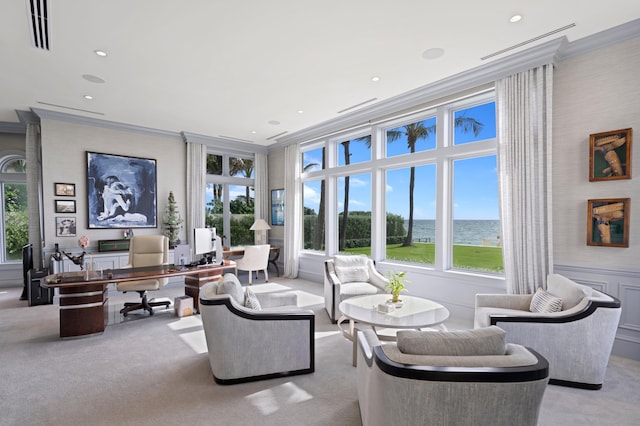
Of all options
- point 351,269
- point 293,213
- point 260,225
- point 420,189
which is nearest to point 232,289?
point 351,269

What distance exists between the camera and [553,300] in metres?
2.89

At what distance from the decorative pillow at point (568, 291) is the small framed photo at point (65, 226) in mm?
7529

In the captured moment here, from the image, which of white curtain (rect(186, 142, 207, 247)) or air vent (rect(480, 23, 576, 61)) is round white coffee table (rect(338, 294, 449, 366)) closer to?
air vent (rect(480, 23, 576, 61))

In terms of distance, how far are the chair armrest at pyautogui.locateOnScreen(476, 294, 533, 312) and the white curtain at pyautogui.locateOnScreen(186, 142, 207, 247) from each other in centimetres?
586

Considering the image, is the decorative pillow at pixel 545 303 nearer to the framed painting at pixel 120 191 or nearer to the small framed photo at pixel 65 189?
the framed painting at pixel 120 191

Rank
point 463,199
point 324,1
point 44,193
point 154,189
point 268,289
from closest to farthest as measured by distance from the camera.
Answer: point 324,1, point 463,199, point 44,193, point 268,289, point 154,189

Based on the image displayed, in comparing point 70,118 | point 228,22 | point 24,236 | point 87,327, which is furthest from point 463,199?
point 24,236

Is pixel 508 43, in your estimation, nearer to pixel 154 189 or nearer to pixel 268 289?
pixel 268 289

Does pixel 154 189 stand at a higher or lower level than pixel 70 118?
lower

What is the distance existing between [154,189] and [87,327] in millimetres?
3602

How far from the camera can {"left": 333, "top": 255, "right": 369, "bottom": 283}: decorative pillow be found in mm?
4754

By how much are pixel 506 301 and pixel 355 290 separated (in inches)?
71.9

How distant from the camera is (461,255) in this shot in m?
4.73

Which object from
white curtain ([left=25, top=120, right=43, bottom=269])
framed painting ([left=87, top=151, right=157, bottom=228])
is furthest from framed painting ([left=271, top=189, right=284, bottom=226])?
white curtain ([left=25, top=120, right=43, bottom=269])
